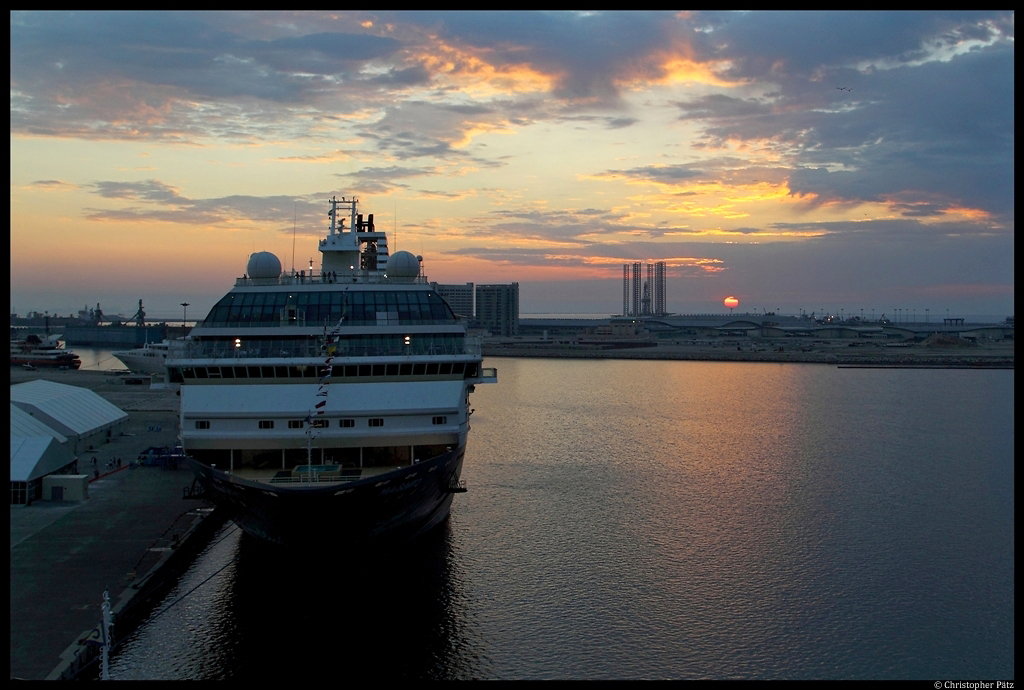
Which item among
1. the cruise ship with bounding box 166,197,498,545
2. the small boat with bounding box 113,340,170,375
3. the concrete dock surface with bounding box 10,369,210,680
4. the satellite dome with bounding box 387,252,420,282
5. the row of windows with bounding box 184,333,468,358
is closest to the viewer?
the concrete dock surface with bounding box 10,369,210,680

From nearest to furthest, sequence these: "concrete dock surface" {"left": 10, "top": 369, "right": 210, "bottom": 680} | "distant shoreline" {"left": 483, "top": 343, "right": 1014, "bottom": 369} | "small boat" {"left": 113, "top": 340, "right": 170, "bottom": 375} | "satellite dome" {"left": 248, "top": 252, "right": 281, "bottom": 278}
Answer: "concrete dock surface" {"left": 10, "top": 369, "right": 210, "bottom": 680}
"satellite dome" {"left": 248, "top": 252, "right": 281, "bottom": 278}
"small boat" {"left": 113, "top": 340, "right": 170, "bottom": 375}
"distant shoreline" {"left": 483, "top": 343, "right": 1014, "bottom": 369}

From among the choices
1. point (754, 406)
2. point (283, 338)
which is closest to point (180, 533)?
point (283, 338)

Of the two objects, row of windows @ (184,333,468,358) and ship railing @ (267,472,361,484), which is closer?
ship railing @ (267,472,361,484)

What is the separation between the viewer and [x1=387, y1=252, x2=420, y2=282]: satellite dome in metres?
29.1

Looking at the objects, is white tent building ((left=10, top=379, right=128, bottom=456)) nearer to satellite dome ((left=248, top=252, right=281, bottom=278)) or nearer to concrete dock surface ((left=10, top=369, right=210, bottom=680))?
concrete dock surface ((left=10, top=369, right=210, bottom=680))

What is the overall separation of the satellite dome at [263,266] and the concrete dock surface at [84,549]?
352 inches

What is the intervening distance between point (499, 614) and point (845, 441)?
108 feet

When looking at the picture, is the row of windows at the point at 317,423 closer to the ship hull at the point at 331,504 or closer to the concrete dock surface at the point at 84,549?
the ship hull at the point at 331,504

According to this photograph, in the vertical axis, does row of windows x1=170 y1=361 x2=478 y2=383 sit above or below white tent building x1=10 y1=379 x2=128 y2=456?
above

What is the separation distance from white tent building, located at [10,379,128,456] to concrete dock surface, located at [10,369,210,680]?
1194 millimetres

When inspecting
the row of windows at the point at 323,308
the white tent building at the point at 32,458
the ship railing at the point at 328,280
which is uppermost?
the ship railing at the point at 328,280

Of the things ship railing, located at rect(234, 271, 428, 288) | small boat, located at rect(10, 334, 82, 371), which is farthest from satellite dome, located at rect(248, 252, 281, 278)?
small boat, located at rect(10, 334, 82, 371)

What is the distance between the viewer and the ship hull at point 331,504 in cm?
1862

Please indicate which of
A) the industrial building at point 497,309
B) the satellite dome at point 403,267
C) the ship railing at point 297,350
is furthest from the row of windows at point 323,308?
the industrial building at point 497,309
